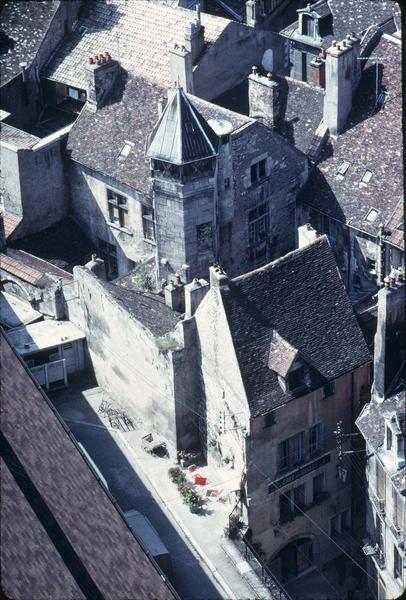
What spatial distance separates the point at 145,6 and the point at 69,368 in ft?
75.9

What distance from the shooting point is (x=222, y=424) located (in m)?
85.3

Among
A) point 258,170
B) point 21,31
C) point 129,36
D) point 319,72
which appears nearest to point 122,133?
point 258,170

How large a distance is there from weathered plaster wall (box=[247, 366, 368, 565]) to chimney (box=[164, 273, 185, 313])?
9161 mm

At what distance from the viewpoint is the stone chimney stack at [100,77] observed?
9944 cm

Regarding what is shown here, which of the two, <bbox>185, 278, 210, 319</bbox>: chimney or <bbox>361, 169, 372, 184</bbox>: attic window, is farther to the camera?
<bbox>361, 169, 372, 184</bbox>: attic window

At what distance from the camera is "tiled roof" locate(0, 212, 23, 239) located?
9875cm

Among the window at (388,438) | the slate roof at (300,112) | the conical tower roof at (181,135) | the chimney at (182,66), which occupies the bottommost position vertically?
the window at (388,438)

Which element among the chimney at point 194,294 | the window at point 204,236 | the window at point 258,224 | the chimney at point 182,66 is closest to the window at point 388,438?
the chimney at point 194,294

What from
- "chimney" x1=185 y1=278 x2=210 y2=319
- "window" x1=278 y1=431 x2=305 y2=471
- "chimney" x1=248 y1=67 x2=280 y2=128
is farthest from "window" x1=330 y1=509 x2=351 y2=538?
"chimney" x1=248 y1=67 x2=280 y2=128

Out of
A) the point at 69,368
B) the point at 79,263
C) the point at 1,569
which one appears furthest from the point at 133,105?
the point at 1,569

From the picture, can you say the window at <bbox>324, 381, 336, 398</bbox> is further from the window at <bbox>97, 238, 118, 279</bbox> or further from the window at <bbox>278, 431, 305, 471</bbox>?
the window at <bbox>97, 238, 118, 279</bbox>

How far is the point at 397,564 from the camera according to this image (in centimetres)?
8244

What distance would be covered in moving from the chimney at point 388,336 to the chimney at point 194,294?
8381mm

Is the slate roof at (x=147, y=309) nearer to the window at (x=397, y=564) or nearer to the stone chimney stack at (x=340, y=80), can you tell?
the stone chimney stack at (x=340, y=80)
